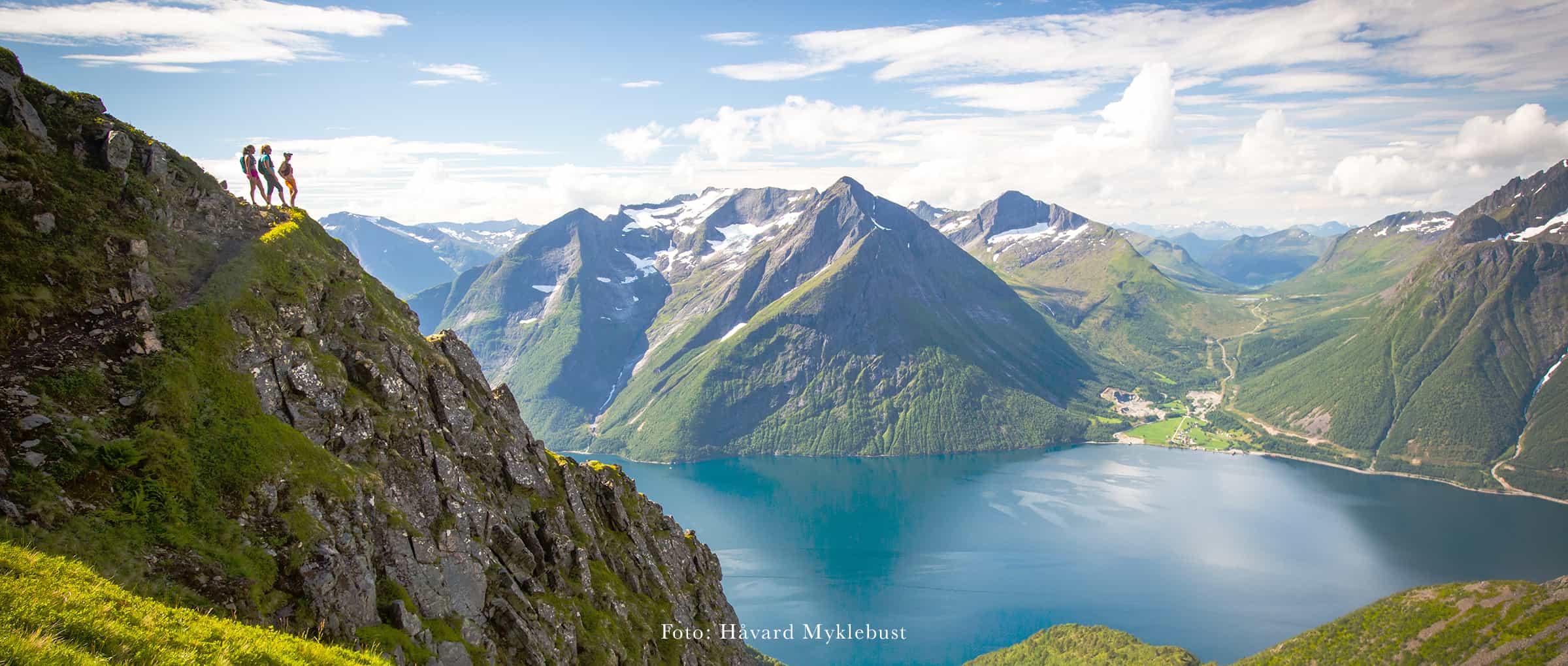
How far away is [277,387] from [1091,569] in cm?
18014

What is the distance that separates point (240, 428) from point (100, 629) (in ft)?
43.5

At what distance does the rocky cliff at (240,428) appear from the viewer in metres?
19.4

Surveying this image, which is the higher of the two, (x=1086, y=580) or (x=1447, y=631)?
(x=1447, y=631)

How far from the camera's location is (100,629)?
1181 centimetres

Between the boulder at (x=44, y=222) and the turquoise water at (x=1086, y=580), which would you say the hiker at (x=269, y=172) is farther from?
the turquoise water at (x=1086, y=580)

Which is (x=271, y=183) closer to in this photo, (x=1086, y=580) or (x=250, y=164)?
(x=250, y=164)

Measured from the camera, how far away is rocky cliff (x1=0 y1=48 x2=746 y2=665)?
63.6 feet

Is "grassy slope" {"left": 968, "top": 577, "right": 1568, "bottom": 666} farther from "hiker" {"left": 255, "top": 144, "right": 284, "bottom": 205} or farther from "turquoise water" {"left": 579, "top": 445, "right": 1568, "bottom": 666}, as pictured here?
"hiker" {"left": 255, "top": 144, "right": 284, "bottom": 205}

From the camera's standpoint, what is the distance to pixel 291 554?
71.8 feet

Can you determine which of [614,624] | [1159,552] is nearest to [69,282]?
[614,624]

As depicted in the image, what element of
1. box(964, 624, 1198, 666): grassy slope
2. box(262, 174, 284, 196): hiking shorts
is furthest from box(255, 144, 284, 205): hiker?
box(964, 624, 1198, 666): grassy slope

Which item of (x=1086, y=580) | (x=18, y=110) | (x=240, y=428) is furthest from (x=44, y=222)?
(x=1086, y=580)

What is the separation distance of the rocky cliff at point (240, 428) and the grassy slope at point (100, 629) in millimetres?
4032

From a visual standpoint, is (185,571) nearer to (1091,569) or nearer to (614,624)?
(614,624)
